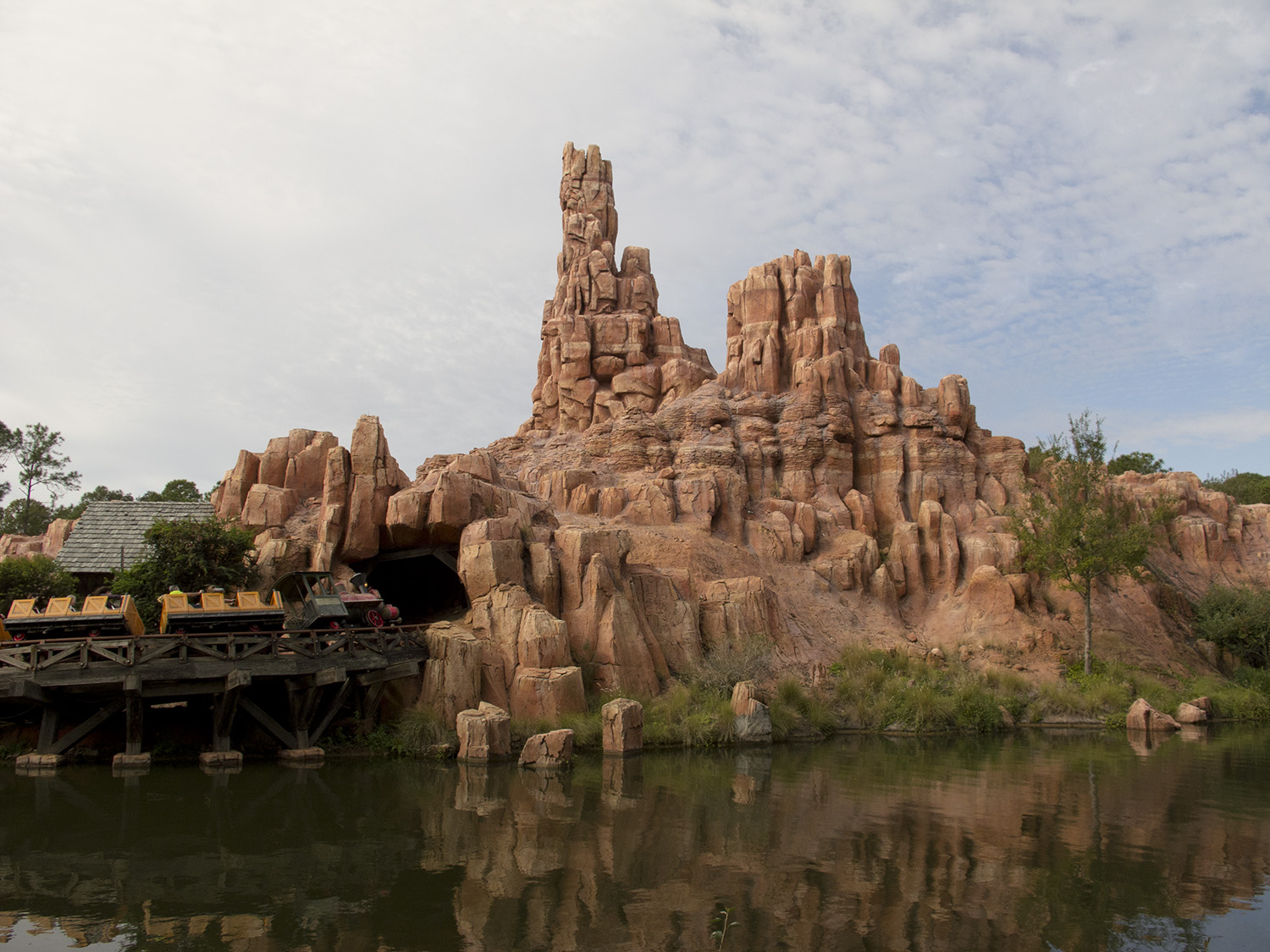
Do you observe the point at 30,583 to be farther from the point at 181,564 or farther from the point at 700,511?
the point at 700,511

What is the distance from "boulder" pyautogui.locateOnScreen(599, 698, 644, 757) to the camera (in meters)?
23.6

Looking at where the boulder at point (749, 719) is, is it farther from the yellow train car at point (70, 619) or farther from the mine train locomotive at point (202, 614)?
the yellow train car at point (70, 619)

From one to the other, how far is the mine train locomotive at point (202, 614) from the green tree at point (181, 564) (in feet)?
7.30

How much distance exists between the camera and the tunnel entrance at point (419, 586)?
32188 mm

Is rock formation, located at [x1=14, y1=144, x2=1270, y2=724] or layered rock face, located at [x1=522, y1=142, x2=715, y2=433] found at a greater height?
layered rock face, located at [x1=522, y1=142, x2=715, y2=433]

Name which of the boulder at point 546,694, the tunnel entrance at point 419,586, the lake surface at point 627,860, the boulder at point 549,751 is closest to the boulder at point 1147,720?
the lake surface at point 627,860

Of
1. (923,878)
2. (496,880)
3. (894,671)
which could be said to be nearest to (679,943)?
(496,880)

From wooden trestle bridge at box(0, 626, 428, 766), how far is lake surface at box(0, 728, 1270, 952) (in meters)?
1.27

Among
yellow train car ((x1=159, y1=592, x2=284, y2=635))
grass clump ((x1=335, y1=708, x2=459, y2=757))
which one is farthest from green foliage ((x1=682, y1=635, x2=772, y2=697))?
yellow train car ((x1=159, y1=592, x2=284, y2=635))

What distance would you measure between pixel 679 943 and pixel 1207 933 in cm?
580

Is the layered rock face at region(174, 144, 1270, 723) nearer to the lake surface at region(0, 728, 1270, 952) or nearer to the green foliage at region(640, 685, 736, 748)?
the green foliage at region(640, 685, 736, 748)

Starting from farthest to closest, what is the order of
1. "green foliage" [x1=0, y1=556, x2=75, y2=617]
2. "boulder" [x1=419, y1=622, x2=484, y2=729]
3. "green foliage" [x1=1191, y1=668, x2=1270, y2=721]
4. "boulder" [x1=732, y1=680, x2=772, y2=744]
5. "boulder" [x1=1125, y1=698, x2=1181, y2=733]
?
"green foliage" [x1=1191, y1=668, x2=1270, y2=721] < "boulder" [x1=1125, y1=698, x2=1181, y2=733] < "green foliage" [x1=0, y1=556, x2=75, y2=617] < "boulder" [x1=732, y1=680, x2=772, y2=744] < "boulder" [x1=419, y1=622, x2=484, y2=729]

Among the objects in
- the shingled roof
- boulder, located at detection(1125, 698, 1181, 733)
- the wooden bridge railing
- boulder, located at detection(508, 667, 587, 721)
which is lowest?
boulder, located at detection(1125, 698, 1181, 733)

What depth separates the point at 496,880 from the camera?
460 inches
